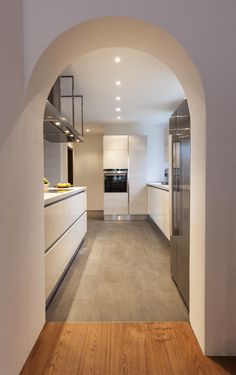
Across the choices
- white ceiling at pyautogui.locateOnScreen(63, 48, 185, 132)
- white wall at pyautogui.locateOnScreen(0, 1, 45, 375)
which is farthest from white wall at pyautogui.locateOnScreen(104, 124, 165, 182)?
white wall at pyautogui.locateOnScreen(0, 1, 45, 375)

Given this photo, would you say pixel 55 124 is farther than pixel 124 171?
No

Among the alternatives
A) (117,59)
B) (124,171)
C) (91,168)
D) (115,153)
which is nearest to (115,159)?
(115,153)

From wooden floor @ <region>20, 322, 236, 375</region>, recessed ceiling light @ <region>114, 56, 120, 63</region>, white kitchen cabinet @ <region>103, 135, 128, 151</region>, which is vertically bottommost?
wooden floor @ <region>20, 322, 236, 375</region>

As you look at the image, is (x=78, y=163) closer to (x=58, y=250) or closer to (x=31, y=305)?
(x=58, y=250)

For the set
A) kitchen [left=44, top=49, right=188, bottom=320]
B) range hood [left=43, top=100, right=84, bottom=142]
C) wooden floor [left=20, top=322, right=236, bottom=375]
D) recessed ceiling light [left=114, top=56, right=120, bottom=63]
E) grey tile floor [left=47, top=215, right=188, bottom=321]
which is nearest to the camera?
wooden floor [left=20, top=322, right=236, bottom=375]

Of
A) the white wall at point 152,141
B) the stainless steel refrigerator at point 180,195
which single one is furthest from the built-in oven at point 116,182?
the stainless steel refrigerator at point 180,195

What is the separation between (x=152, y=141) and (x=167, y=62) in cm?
543

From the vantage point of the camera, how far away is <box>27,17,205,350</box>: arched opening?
1653 millimetres

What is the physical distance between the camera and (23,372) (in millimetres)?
1549

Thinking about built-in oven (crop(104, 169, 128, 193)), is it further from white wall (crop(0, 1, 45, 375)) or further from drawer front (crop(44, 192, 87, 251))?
white wall (crop(0, 1, 45, 375))

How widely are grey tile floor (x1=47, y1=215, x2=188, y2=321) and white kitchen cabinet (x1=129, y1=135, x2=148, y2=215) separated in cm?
229

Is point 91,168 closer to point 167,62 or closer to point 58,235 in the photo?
point 58,235

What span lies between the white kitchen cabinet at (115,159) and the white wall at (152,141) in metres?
0.68

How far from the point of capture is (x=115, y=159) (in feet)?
22.9
